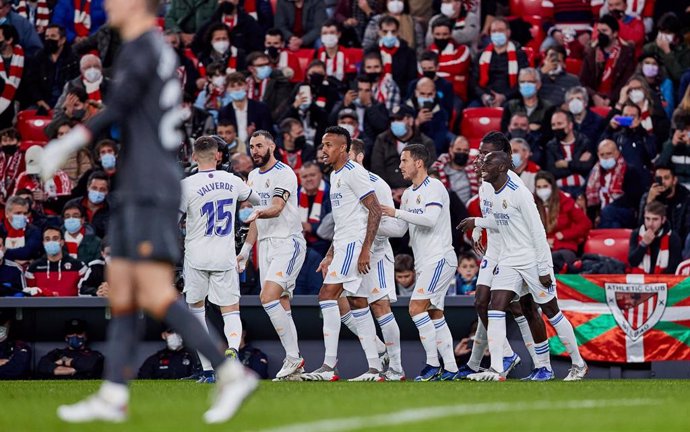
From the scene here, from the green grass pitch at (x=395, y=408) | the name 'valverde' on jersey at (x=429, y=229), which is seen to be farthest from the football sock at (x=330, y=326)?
the green grass pitch at (x=395, y=408)

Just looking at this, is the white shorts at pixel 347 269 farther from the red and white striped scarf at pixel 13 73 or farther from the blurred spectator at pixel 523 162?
the red and white striped scarf at pixel 13 73

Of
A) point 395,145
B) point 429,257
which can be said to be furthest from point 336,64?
point 429,257

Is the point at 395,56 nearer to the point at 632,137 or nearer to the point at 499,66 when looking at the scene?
the point at 499,66

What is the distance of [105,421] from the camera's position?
7.04 meters

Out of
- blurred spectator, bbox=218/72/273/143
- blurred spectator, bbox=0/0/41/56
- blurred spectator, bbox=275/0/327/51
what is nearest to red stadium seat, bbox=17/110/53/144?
blurred spectator, bbox=0/0/41/56

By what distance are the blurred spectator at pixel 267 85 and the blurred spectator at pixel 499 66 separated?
2.96m

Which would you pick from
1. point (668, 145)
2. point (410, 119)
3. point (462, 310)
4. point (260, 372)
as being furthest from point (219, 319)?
point (668, 145)

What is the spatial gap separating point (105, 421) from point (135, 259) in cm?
91

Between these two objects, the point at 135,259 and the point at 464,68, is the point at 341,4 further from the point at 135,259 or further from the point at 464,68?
the point at 135,259

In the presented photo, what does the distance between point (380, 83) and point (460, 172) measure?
8.23 ft

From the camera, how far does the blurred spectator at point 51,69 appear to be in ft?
67.7

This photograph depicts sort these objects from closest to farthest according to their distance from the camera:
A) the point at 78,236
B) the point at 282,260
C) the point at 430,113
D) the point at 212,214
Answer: the point at 212,214
the point at 282,260
the point at 78,236
the point at 430,113

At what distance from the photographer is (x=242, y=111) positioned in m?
18.6

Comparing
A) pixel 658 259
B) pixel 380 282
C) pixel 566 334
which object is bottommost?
pixel 566 334
